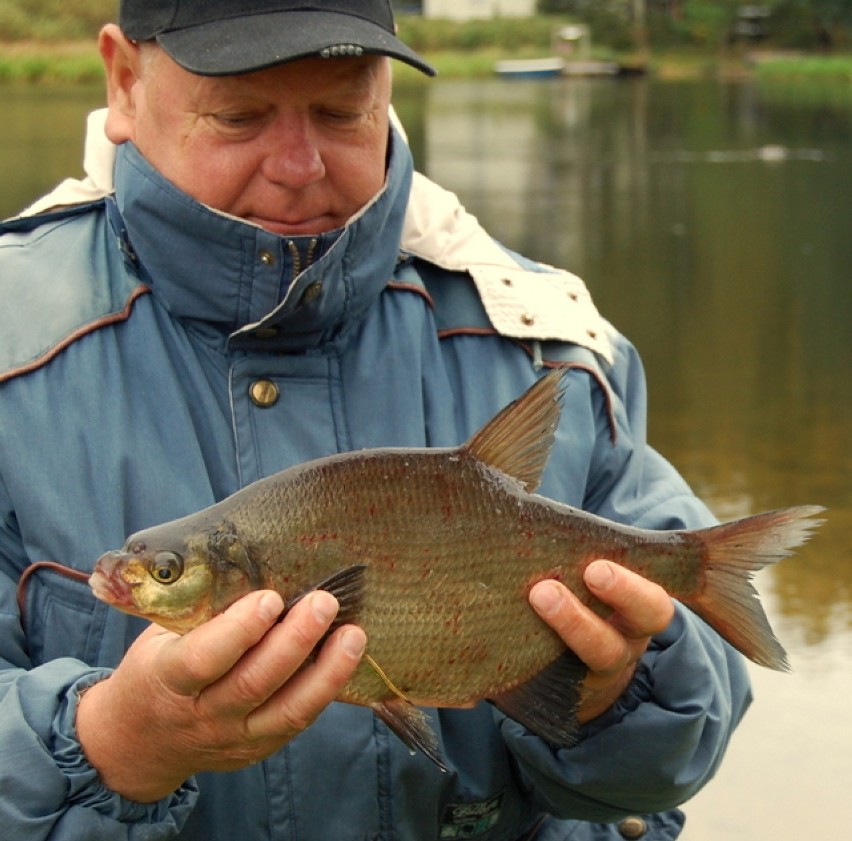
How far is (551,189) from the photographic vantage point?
18.7 metres

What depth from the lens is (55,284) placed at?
253cm

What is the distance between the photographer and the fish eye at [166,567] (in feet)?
6.36

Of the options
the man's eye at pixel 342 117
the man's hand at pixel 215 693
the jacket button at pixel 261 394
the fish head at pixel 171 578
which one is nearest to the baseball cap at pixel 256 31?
the man's eye at pixel 342 117

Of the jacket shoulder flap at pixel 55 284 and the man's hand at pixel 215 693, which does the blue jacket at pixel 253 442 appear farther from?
the man's hand at pixel 215 693

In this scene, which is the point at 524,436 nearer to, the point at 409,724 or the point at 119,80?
the point at 409,724

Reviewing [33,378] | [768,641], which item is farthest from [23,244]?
[768,641]

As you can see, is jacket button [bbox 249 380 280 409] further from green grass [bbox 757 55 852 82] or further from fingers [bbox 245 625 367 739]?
green grass [bbox 757 55 852 82]

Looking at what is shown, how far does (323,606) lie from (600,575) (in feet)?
1.43

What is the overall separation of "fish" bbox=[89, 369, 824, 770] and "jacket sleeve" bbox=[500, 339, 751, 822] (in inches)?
7.3

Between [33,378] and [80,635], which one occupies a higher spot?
[33,378]

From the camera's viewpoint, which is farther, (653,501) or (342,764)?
(653,501)

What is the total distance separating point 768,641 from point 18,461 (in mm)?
1189

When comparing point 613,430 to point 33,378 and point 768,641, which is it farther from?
point 33,378

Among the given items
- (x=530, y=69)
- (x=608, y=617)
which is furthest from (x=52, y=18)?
(x=608, y=617)
